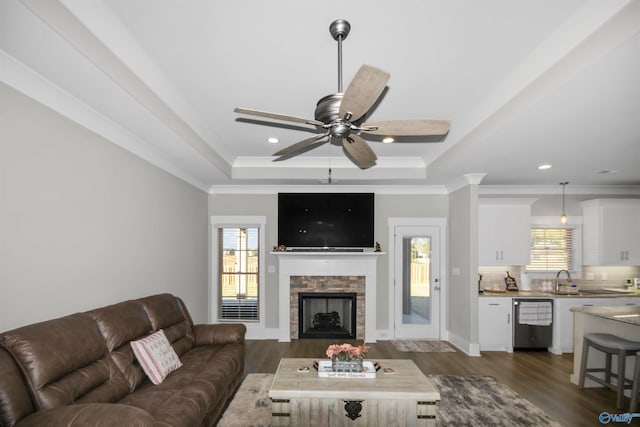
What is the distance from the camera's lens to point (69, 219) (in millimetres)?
2604

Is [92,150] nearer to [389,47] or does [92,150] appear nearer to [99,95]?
[99,95]

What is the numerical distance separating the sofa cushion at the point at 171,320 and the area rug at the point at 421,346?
3329 millimetres

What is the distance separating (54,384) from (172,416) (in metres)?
0.72

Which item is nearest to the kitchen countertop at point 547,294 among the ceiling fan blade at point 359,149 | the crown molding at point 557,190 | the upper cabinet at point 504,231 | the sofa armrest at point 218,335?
the upper cabinet at point 504,231

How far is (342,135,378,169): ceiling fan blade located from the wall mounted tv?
2835 millimetres

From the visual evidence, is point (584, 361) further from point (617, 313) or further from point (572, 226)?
point (572, 226)

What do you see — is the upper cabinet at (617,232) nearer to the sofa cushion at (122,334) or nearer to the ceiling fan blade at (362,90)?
the ceiling fan blade at (362,90)

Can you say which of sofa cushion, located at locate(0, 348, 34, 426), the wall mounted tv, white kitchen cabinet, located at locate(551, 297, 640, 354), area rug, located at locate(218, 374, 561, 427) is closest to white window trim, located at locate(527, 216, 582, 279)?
white kitchen cabinet, located at locate(551, 297, 640, 354)

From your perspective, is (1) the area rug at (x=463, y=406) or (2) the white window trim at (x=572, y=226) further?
(2) the white window trim at (x=572, y=226)

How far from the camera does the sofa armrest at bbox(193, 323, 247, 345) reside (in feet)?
12.4

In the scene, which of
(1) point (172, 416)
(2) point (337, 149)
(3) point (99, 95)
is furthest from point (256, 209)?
(1) point (172, 416)

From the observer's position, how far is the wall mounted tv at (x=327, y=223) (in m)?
5.86

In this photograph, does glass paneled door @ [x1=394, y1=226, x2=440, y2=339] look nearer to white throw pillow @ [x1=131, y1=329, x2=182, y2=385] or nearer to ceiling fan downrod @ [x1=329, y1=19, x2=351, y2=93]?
white throw pillow @ [x1=131, y1=329, x2=182, y2=385]

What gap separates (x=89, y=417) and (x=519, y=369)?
4.97 meters
